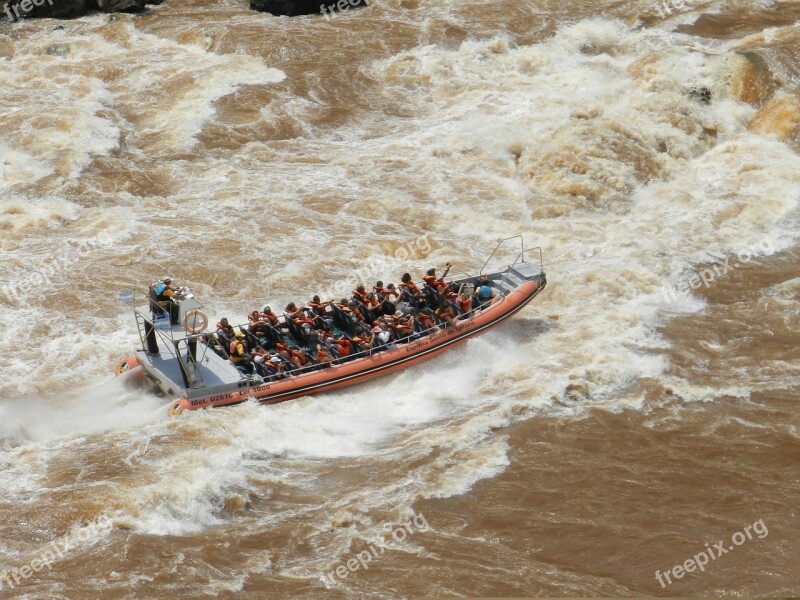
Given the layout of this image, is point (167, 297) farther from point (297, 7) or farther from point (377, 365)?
point (297, 7)

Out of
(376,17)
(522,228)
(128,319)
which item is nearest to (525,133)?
(522,228)

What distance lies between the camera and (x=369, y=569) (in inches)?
471

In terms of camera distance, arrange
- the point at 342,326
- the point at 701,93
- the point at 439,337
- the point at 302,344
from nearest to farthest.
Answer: the point at 302,344 < the point at 439,337 < the point at 342,326 < the point at 701,93

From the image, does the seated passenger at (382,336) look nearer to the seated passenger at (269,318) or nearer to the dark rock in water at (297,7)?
the seated passenger at (269,318)

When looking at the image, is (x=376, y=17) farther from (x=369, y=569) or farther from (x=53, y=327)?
(x=369, y=569)

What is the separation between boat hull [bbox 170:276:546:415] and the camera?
51.6 feet

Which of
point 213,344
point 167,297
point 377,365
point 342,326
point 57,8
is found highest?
point 57,8

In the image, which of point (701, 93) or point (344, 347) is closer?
point (344, 347)

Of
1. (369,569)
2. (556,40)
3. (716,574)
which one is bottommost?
(716,574)

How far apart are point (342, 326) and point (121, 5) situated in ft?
60.3

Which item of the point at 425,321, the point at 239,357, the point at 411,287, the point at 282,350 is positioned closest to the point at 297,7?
the point at 411,287

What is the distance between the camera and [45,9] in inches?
1236

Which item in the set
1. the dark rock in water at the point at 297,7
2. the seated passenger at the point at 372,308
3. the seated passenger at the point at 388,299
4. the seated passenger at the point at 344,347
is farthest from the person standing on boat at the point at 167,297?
the dark rock in water at the point at 297,7

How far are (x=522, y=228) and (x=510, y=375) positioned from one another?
18.4ft
